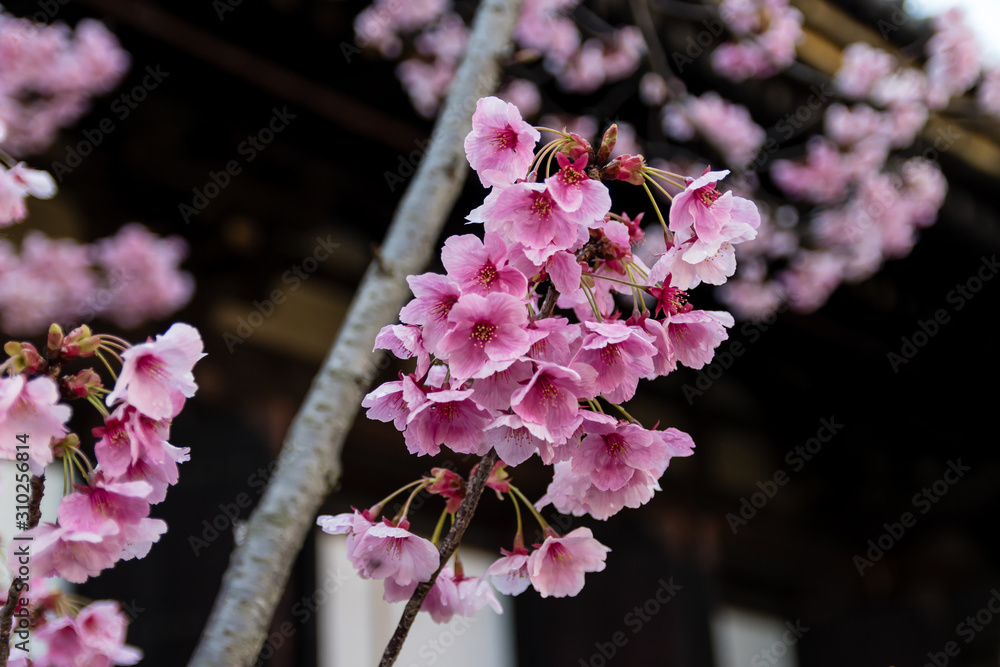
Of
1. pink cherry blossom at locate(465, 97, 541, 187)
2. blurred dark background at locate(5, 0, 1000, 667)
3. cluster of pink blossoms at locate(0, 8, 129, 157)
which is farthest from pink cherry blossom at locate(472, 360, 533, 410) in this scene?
cluster of pink blossoms at locate(0, 8, 129, 157)

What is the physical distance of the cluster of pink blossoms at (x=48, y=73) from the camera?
3.66m

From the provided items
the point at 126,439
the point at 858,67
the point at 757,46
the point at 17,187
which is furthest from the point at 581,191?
the point at 858,67

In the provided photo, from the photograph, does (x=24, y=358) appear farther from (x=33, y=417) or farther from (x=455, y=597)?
(x=455, y=597)

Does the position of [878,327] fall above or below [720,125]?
below

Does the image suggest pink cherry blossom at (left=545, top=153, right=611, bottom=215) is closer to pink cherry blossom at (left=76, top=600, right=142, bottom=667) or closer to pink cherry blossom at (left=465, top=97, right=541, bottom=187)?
pink cherry blossom at (left=465, top=97, right=541, bottom=187)

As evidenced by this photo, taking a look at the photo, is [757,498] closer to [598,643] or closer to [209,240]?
[598,643]

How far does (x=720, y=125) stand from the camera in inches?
193

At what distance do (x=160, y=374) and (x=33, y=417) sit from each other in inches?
4.9

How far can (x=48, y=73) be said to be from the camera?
3.83 metres

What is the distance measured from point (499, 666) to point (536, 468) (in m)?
1.03

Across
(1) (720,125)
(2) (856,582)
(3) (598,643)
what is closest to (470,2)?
(1) (720,125)

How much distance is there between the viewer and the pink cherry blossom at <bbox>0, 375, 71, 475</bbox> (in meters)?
0.95

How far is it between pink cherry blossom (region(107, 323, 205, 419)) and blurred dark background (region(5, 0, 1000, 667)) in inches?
109

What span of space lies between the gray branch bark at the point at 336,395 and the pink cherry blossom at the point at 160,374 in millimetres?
414
